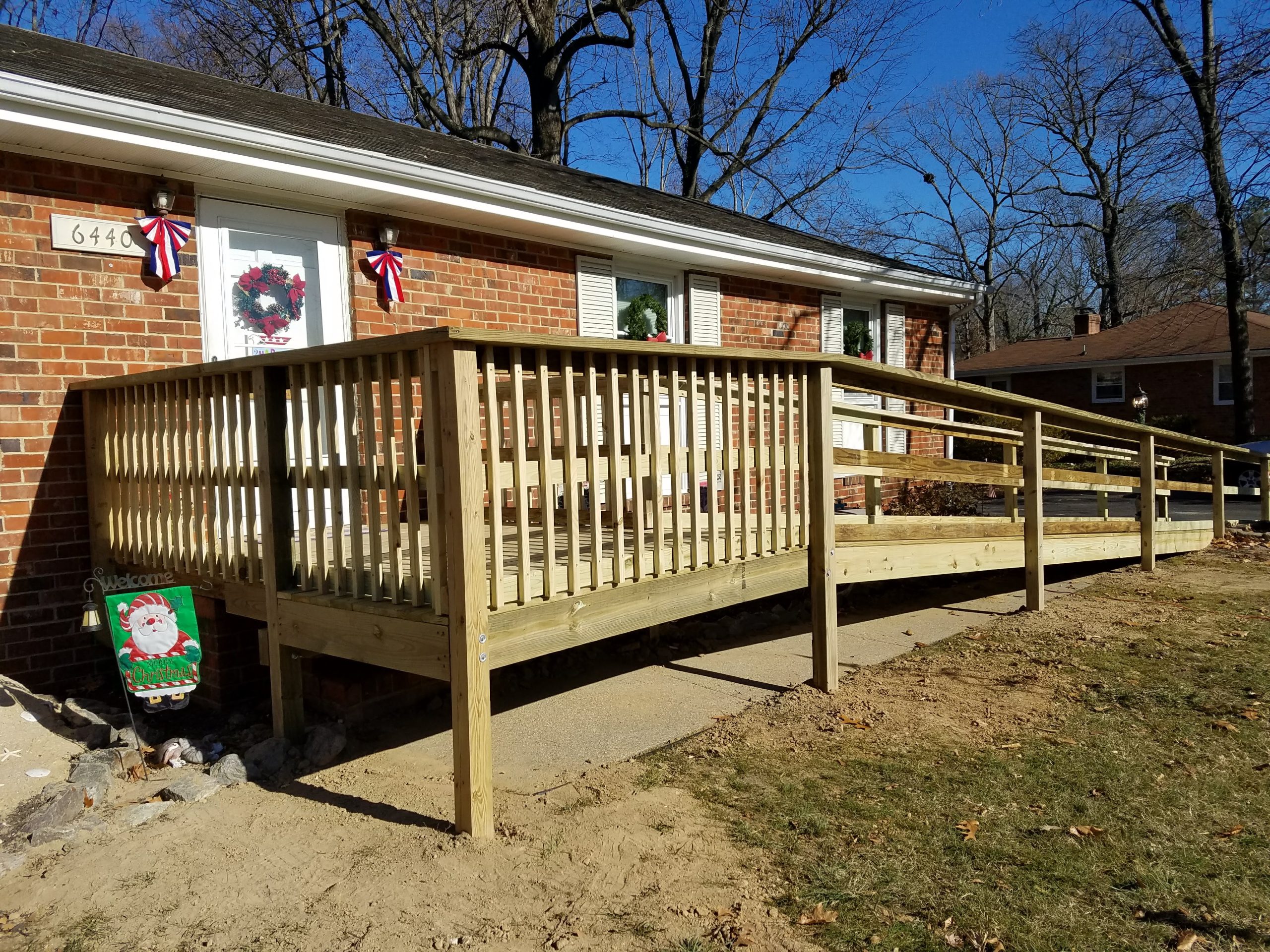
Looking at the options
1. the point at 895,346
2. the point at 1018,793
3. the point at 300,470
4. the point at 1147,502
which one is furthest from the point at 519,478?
the point at 895,346

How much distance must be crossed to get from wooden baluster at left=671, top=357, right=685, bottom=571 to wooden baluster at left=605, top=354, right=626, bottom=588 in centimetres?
31

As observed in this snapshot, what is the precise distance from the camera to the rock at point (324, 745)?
4141mm

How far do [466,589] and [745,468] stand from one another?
6.58 ft

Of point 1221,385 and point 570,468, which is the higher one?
point 1221,385

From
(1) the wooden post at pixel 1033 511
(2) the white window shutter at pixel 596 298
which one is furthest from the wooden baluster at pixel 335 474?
(1) the wooden post at pixel 1033 511

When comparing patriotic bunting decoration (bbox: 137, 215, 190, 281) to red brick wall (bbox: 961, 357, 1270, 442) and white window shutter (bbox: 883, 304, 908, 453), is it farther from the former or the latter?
red brick wall (bbox: 961, 357, 1270, 442)

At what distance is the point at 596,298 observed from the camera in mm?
8383

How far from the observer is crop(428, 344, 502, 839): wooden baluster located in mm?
3219

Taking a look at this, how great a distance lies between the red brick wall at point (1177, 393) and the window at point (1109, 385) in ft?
0.44

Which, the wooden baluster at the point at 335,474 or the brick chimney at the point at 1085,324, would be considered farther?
the brick chimney at the point at 1085,324

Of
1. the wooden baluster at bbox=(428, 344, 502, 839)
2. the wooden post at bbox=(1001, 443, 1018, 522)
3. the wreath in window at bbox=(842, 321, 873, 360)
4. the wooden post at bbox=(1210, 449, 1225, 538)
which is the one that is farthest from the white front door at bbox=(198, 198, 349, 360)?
the wooden post at bbox=(1210, 449, 1225, 538)

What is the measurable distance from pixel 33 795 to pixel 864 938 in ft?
10.4

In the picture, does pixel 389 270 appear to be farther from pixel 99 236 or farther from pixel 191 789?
pixel 191 789

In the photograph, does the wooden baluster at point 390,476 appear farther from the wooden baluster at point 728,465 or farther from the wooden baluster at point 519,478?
the wooden baluster at point 728,465
